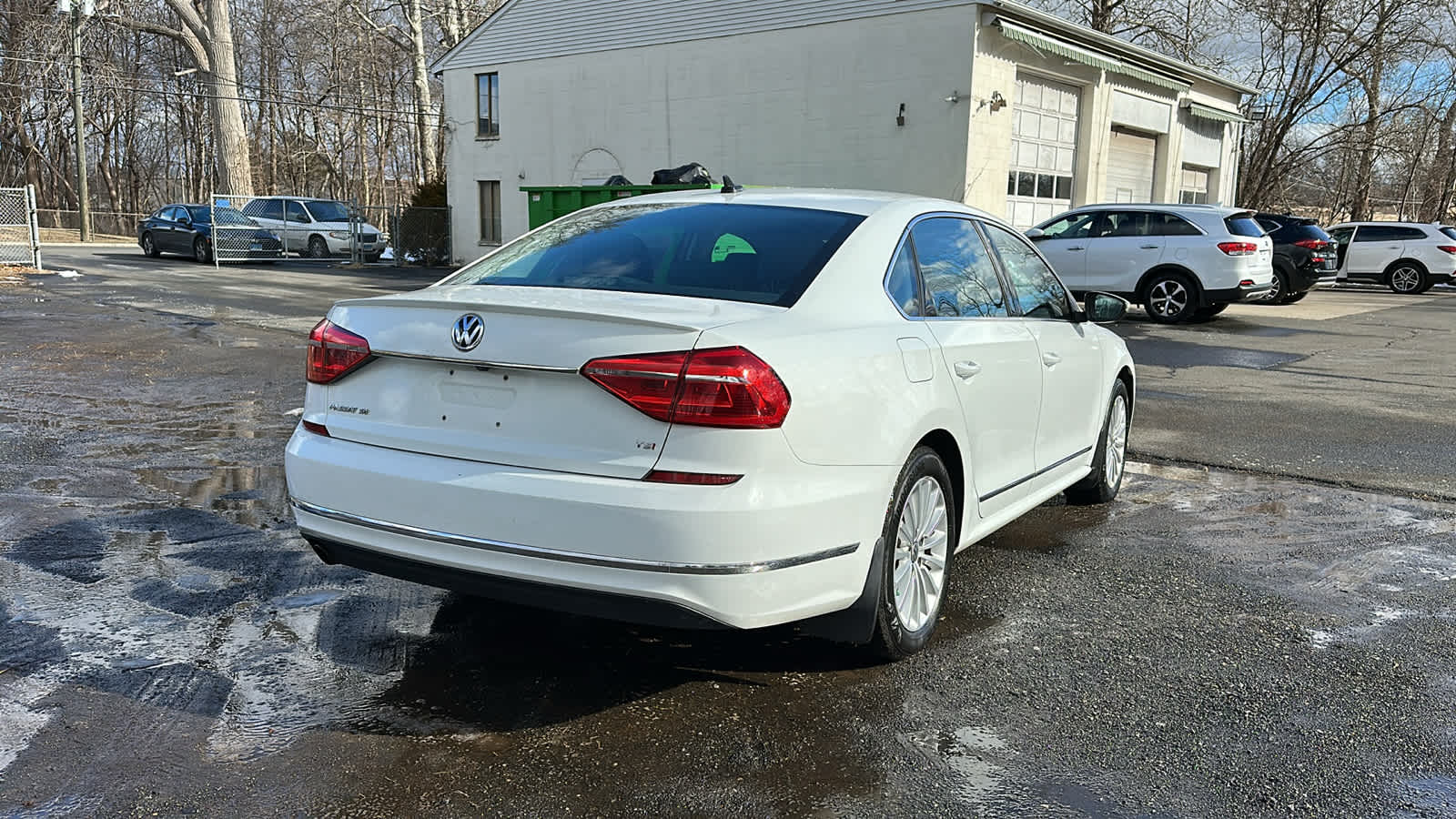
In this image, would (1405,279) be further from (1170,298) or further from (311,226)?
(311,226)

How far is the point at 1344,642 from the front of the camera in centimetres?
415

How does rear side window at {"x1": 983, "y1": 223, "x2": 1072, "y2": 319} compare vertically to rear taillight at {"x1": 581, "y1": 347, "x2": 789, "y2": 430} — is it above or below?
above

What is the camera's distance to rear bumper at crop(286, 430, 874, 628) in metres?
3.03

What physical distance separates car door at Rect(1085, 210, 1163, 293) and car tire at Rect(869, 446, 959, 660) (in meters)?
14.2

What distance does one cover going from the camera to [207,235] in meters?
29.2

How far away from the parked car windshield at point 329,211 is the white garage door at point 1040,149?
17233mm

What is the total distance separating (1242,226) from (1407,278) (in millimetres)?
12435

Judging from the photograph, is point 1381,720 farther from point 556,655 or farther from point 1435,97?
point 1435,97

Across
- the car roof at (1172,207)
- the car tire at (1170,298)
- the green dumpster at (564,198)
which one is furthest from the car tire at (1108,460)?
the green dumpster at (564,198)

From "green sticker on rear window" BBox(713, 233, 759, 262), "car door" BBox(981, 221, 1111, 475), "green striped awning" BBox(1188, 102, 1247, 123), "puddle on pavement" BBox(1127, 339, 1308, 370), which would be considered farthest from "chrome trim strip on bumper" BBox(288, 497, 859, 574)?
"green striped awning" BBox(1188, 102, 1247, 123)

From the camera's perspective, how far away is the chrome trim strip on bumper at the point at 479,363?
316 cm

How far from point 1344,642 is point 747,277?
2.61 meters

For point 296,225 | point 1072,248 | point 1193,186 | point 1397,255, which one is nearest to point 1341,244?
point 1397,255

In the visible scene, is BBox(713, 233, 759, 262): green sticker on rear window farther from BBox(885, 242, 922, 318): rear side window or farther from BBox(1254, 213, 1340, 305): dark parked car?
BBox(1254, 213, 1340, 305): dark parked car
